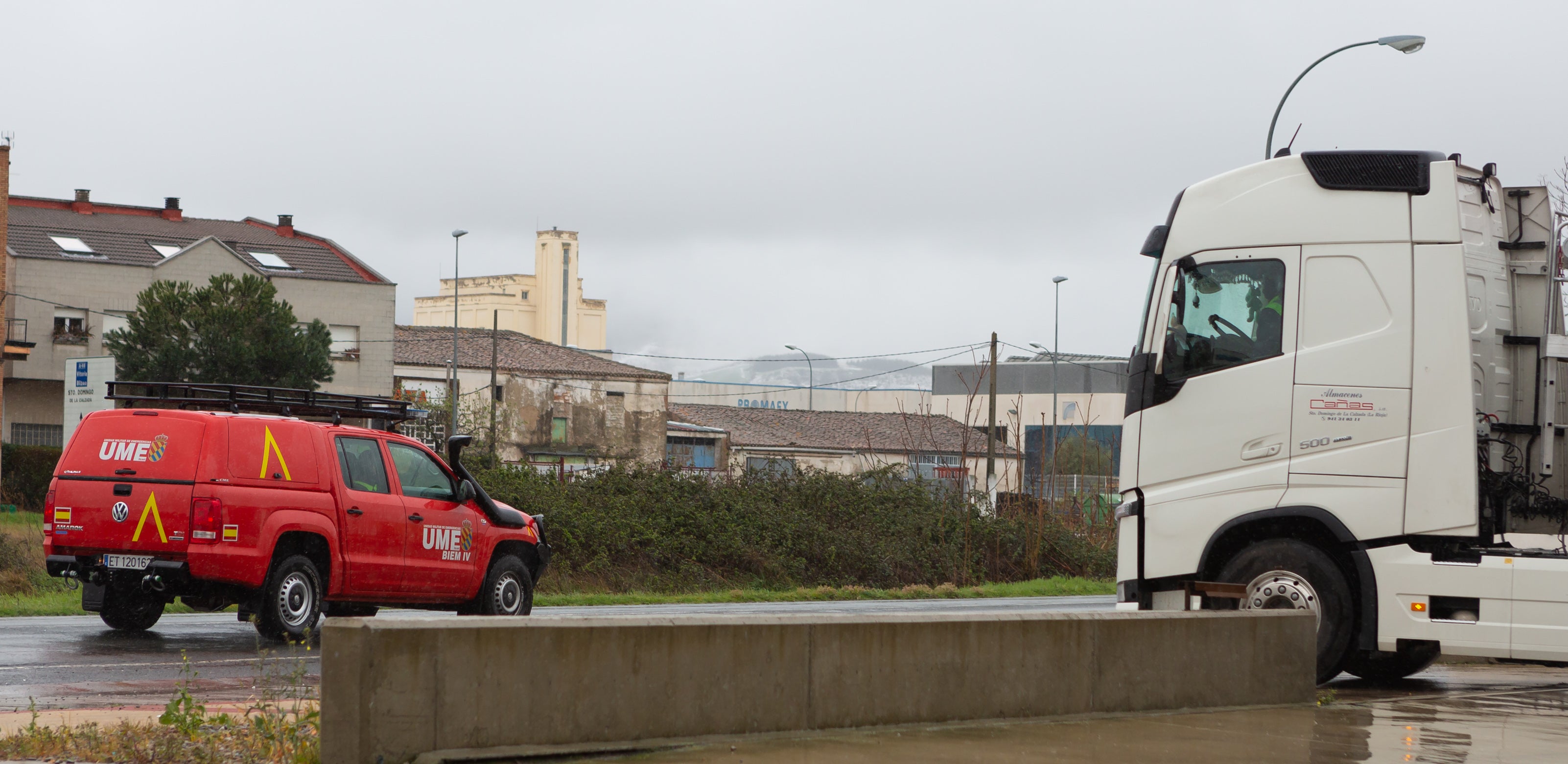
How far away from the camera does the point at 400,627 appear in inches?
250

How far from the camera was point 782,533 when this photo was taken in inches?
1160

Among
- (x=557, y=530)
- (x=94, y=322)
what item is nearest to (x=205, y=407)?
(x=557, y=530)

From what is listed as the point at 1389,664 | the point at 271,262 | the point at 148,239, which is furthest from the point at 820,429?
the point at 1389,664

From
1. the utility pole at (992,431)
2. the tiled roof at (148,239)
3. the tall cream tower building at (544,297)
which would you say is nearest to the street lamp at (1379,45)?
the utility pole at (992,431)

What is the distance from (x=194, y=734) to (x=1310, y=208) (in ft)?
25.3

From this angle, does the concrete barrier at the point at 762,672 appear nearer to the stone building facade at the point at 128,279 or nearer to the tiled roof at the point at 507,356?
the stone building facade at the point at 128,279

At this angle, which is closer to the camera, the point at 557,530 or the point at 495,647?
the point at 495,647

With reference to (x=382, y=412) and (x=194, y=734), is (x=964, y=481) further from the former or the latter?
(x=194, y=734)

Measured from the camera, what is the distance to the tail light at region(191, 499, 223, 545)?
12.1m

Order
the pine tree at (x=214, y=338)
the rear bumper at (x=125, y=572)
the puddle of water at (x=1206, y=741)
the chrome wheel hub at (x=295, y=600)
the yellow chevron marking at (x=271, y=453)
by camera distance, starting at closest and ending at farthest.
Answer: the puddle of water at (x=1206, y=741) → the rear bumper at (x=125, y=572) → the chrome wheel hub at (x=295, y=600) → the yellow chevron marking at (x=271, y=453) → the pine tree at (x=214, y=338)

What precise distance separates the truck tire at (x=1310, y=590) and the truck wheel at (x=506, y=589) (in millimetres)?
6969

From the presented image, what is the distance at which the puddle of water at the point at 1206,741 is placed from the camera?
7.14 m

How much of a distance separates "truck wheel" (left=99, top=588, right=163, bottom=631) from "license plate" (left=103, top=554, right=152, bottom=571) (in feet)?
1.39

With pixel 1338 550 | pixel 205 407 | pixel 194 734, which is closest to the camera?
pixel 194 734
